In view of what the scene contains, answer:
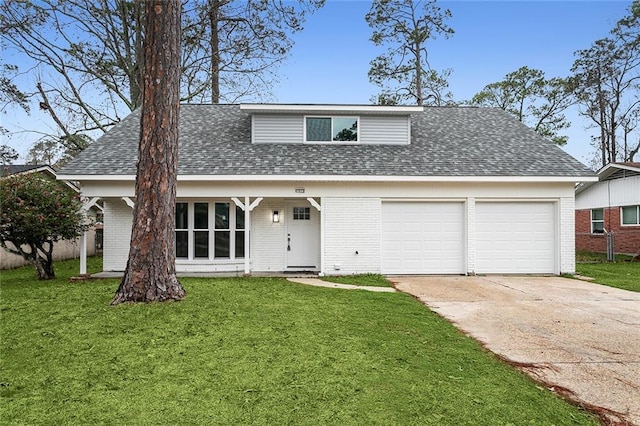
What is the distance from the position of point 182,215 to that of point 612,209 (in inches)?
779

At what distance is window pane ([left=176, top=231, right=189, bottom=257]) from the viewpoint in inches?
463

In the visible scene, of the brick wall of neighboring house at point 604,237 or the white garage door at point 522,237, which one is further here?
the brick wall of neighboring house at point 604,237

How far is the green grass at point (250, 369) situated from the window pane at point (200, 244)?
5106mm

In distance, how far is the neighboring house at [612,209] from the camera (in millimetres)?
17969

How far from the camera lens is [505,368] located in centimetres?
416

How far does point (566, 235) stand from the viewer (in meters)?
11.5

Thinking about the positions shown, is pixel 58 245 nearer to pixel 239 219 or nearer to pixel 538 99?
pixel 239 219

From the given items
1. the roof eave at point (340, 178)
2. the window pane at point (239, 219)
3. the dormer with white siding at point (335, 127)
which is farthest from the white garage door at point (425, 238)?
the window pane at point (239, 219)

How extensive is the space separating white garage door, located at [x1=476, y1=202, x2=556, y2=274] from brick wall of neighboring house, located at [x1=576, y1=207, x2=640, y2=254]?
9581 mm

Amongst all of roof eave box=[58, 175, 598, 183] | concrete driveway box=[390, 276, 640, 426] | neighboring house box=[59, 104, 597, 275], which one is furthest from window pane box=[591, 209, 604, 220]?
concrete driveway box=[390, 276, 640, 426]

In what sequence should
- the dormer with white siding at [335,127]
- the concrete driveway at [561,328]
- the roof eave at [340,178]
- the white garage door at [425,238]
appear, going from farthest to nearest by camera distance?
1. the dormer with white siding at [335,127]
2. the white garage door at [425,238]
3. the roof eave at [340,178]
4. the concrete driveway at [561,328]

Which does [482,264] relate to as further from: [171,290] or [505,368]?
[171,290]

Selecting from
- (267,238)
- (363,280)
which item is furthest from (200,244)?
(363,280)

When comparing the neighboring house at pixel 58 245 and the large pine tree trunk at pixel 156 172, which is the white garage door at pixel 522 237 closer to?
the large pine tree trunk at pixel 156 172
